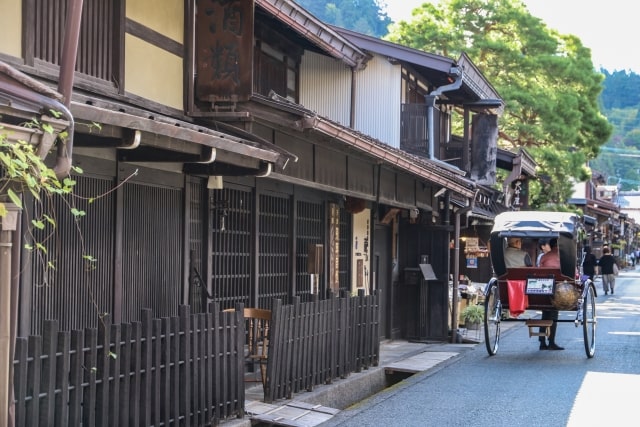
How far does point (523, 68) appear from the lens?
1534 inches

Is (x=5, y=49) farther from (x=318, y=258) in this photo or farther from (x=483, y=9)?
(x=483, y=9)

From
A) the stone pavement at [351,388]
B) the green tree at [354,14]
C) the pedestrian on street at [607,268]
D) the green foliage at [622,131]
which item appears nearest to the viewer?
the stone pavement at [351,388]

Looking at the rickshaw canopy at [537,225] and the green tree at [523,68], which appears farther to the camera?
the green tree at [523,68]

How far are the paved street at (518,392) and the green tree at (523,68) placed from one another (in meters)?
20.3

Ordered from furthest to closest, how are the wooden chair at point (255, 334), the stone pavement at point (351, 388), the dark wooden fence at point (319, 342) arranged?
the wooden chair at point (255, 334) < the dark wooden fence at point (319, 342) < the stone pavement at point (351, 388)

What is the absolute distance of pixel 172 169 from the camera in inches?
465

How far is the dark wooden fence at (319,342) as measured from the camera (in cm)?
1155

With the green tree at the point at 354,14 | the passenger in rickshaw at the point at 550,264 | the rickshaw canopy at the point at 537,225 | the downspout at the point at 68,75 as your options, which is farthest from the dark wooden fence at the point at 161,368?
the green tree at the point at 354,14

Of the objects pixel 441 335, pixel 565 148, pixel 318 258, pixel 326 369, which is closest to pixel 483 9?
pixel 565 148

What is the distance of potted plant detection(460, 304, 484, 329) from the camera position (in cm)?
2338

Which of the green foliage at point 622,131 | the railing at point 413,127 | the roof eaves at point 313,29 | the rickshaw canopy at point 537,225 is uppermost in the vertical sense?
the green foliage at point 622,131

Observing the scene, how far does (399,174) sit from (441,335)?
14.5 ft

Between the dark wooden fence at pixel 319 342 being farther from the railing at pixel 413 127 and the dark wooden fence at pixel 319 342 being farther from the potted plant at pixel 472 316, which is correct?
the railing at pixel 413 127

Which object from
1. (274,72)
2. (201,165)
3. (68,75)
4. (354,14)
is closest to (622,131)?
(354,14)
